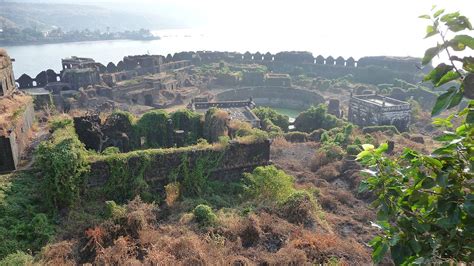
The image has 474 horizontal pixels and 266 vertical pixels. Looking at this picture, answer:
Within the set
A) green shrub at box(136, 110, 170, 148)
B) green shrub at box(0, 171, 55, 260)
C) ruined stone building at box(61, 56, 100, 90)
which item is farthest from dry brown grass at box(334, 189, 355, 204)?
ruined stone building at box(61, 56, 100, 90)

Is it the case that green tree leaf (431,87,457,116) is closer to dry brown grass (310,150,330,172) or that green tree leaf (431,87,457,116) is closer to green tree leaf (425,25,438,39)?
green tree leaf (425,25,438,39)

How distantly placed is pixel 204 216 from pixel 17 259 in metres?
6.42

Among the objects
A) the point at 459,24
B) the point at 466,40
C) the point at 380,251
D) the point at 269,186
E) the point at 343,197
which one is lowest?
the point at 343,197

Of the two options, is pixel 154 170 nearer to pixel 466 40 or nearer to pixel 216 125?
pixel 216 125

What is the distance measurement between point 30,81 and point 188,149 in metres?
40.2

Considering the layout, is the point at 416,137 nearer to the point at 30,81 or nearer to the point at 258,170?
the point at 258,170

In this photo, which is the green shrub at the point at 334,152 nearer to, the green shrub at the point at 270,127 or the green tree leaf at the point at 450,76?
the green shrub at the point at 270,127

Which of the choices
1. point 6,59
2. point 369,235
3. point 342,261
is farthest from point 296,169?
point 6,59

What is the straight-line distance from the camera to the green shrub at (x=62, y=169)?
49.7ft

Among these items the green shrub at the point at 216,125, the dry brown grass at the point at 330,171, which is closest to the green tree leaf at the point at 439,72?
the green shrub at the point at 216,125

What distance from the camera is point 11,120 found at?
2003cm

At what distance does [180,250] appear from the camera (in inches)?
485

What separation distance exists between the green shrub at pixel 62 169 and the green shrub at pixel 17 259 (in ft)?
12.3


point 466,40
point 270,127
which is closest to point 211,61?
point 270,127
